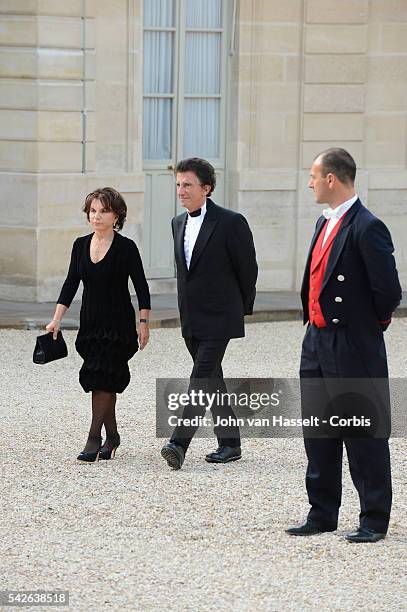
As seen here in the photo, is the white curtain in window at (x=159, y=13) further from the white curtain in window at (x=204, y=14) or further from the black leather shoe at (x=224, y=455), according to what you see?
the black leather shoe at (x=224, y=455)

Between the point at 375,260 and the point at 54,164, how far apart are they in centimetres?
809

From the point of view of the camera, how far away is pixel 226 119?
14992 mm

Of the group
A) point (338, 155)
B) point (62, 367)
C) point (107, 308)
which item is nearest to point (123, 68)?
point (62, 367)

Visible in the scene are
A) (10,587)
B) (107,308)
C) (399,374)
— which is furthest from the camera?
(399,374)

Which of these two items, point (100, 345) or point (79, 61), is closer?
point (100, 345)

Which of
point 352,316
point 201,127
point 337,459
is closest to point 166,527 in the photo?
point 337,459

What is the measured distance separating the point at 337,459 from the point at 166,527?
0.78 metres

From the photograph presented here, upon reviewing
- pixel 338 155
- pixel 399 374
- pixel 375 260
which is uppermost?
pixel 338 155

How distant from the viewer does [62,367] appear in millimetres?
10602

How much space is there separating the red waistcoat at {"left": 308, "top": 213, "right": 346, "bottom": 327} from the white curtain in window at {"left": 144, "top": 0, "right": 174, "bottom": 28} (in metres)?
8.63

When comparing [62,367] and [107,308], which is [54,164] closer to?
[62,367]

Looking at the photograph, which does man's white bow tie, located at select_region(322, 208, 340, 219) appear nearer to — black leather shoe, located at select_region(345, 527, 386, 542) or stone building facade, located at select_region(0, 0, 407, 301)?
black leather shoe, located at select_region(345, 527, 386, 542)

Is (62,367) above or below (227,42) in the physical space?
below

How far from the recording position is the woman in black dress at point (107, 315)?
7.69 meters
